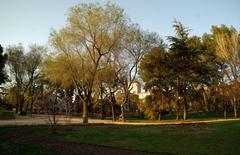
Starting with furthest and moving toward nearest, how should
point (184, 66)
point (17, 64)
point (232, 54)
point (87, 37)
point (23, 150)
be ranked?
1. point (17, 64)
2. point (232, 54)
3. point (184, 66)
4. point (87, 37)
5. point (23, 150)

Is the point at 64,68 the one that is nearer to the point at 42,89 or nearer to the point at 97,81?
the point at 97,81

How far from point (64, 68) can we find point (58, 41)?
331 cm

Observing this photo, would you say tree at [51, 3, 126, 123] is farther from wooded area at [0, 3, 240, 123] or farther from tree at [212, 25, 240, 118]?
tree at [212, 25, 240, 118]

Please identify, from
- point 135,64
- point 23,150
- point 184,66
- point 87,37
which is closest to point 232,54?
point 184,66

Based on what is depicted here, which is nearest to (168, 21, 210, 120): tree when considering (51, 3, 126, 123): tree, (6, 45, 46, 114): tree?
(51, 3, 126, 123): tree

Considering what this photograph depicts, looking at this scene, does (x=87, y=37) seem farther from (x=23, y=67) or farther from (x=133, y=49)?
(x=23, y=67)

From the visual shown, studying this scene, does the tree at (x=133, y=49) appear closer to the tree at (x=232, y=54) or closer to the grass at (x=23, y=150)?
the tree at (x=232, y=54)

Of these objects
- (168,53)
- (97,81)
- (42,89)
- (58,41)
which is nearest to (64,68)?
(58,41)

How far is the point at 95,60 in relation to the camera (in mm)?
35719

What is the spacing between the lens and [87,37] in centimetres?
3331

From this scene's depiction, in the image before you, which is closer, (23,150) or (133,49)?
(23,150)

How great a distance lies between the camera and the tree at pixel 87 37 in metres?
32.7

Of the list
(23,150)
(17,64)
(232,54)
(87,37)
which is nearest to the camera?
(23,150)

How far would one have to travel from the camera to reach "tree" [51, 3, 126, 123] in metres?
32.7
